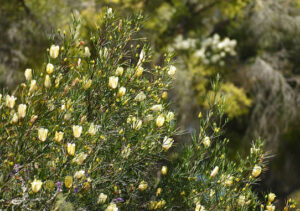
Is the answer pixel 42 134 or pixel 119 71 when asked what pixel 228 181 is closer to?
pixel 119 71

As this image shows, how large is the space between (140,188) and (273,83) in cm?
597

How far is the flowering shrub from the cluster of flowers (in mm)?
5668

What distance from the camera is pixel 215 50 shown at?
762 cm

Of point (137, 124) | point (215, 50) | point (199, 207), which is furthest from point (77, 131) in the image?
point (215, 50)

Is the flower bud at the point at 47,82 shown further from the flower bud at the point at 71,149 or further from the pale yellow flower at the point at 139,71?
the pale yellow flower at the point at 139,71

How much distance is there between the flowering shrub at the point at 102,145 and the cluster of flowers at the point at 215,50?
567 cm

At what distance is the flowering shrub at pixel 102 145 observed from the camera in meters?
1.46

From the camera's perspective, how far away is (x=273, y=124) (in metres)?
6.91

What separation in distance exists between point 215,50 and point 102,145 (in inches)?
246

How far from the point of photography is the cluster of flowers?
7477 mm

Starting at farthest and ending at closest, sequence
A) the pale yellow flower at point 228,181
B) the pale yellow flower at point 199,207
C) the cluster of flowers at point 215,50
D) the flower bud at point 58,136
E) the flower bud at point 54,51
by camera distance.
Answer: the cluster of flowers at point 215,50
the pale yellow flower at point 228,181
the pale yellow flower at point 199,207
the flower bud at point 54,51
the flower bud at point 58,136

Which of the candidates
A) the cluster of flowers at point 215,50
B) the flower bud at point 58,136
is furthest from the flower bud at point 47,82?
the cluster of flowers at point 215,50

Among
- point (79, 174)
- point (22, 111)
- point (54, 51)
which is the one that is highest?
point (54, 51)

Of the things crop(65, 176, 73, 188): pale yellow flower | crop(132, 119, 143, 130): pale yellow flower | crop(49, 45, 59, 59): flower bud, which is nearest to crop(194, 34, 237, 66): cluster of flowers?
crop(132, 119, 143, 130): pale yellow flower
